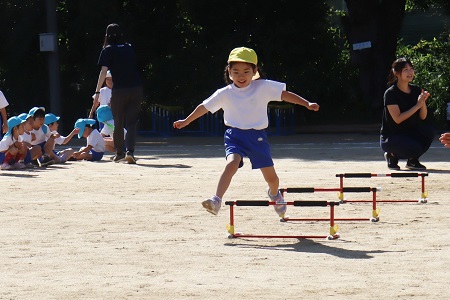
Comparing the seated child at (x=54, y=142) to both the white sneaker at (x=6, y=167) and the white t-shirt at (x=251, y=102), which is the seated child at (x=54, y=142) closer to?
the white sneaker at (x=6, y=167)

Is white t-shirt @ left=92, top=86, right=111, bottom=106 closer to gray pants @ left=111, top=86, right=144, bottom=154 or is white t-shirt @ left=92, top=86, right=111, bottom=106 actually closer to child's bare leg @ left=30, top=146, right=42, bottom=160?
gray pants @ left=111, top=86, right=144, bottom=154

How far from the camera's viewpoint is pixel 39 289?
6637 mm

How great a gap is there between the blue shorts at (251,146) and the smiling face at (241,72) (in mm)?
422

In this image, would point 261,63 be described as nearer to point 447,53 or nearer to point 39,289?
point 447,53

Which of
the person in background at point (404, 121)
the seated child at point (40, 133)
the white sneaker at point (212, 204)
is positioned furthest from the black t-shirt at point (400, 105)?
the white sneaker at point (212, 204)

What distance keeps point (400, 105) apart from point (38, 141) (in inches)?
211

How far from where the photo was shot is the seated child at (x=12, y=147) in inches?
610

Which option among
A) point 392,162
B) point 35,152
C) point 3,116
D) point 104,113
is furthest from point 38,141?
point 392,162

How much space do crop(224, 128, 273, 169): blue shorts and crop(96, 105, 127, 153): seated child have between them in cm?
857

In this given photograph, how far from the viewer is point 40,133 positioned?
16344 mm

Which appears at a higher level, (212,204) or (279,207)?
(212,204)

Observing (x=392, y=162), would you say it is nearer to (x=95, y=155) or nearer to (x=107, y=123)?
(x=95, y=155)

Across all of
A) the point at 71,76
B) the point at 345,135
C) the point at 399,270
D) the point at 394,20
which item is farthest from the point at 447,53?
the point at 399,270

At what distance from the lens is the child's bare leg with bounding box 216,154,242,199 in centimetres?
920
